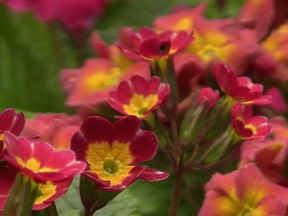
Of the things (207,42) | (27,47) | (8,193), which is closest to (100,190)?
(8,193)

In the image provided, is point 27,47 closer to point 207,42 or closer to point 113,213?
point 207,42

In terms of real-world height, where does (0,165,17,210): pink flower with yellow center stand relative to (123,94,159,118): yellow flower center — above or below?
above

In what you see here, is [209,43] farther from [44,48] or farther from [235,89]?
[44,48]

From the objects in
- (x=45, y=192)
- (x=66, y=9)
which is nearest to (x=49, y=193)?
(x=45, y=192)

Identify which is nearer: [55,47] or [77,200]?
[77,200]

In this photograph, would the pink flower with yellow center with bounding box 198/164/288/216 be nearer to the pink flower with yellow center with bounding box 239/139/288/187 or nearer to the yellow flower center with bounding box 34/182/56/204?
the pink flower with yellow center with bounding box 239/139/288/187

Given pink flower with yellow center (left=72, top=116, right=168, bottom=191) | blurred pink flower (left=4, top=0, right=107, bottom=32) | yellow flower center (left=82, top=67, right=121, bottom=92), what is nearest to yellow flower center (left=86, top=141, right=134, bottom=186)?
pink flower with yellow center (left=72, top=116, right=168, bottom=191)
